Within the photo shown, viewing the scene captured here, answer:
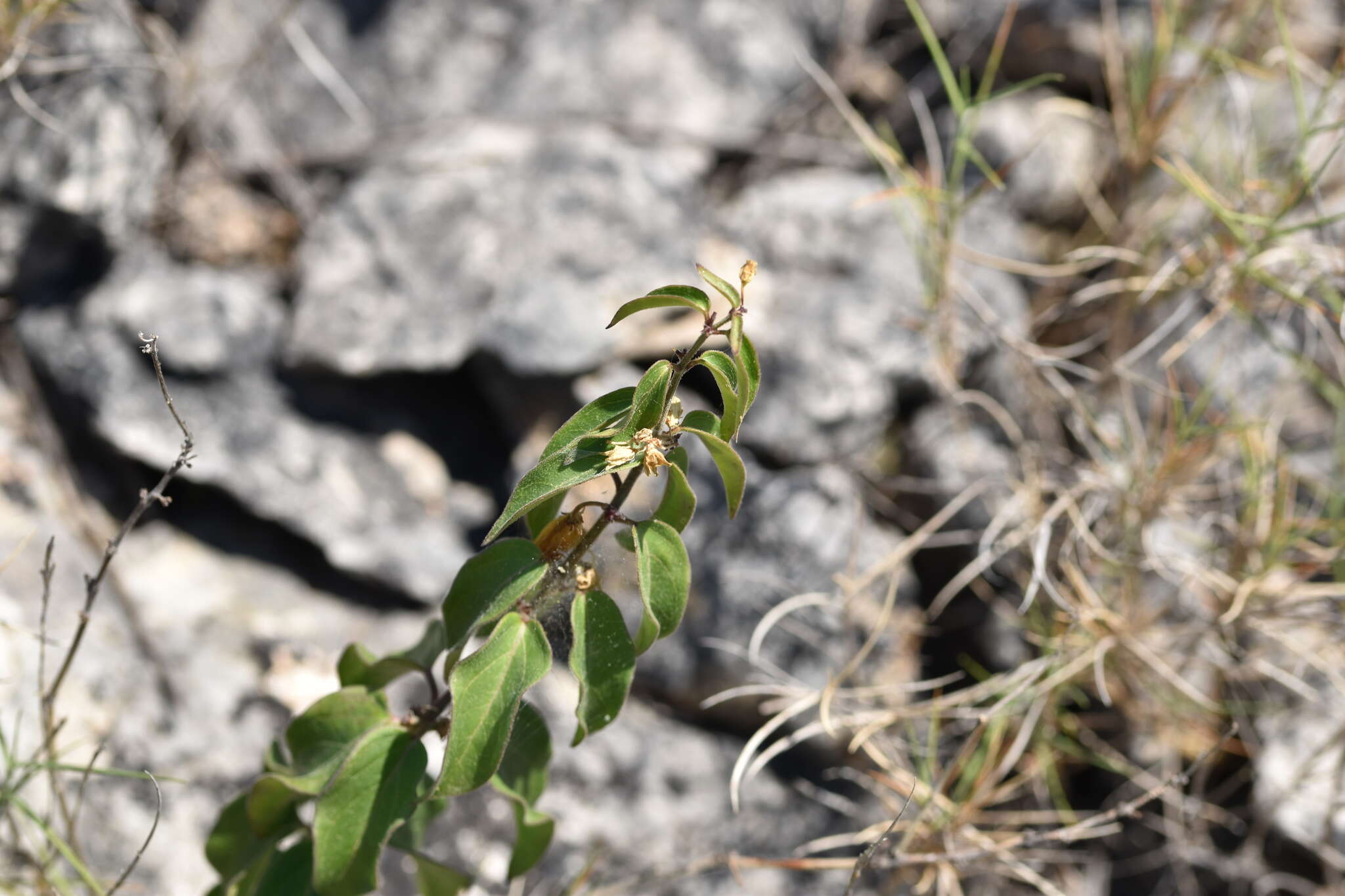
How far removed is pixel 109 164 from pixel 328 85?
40cm

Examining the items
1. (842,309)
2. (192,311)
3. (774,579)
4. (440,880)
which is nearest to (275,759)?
(440,880)

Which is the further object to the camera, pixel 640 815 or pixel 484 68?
pixel 484 68

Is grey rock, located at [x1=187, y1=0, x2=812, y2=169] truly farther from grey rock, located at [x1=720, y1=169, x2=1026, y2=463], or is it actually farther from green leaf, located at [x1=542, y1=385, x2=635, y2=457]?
green leaf, located at [x1=542, y1=385, x2=635, y2=457]

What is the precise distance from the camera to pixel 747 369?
2.57 ft

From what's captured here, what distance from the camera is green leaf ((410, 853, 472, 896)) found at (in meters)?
1.06

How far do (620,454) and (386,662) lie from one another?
428 millimetres

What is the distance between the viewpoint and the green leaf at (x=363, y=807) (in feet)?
2.91

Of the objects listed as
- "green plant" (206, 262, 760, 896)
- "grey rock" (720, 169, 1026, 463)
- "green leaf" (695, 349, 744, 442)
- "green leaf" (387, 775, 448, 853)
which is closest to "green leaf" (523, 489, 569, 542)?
"green plant" (206, 262, 760, 896)

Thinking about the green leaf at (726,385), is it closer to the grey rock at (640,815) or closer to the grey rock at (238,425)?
the grey rock at (640,815)

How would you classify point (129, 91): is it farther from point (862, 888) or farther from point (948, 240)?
point (862, 888)

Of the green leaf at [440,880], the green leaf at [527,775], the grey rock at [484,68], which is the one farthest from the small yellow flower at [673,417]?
the grey rock at [484,68]

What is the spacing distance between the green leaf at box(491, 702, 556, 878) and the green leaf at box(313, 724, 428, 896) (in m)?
0.11

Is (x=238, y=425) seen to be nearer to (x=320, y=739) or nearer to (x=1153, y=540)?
(x=320, y=739)

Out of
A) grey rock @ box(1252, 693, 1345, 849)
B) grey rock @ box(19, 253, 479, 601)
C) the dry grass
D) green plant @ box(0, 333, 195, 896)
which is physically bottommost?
grey rock @ box(1252, 693, 1345, 849)
